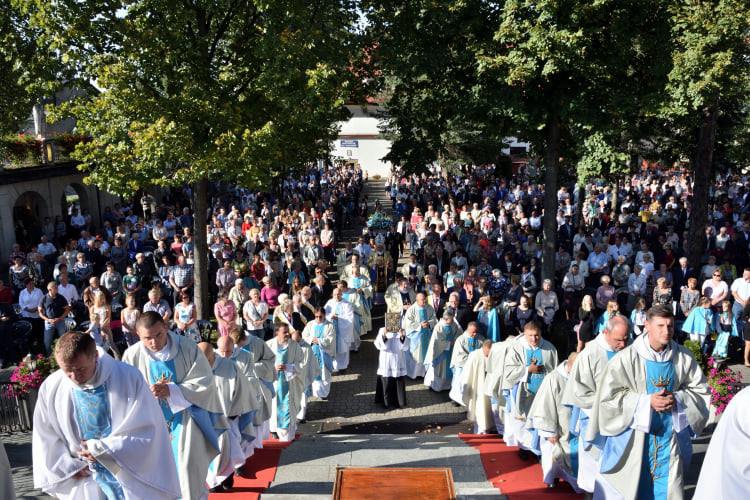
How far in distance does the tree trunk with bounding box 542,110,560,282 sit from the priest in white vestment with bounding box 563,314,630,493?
30.0ft

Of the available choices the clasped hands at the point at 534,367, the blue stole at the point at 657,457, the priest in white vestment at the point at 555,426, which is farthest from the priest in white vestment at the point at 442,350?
the blue stole at the point at 657,457

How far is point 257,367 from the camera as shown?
803 centimetres

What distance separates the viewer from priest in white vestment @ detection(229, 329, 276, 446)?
7.68 m

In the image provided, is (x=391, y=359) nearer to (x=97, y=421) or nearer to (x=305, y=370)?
(x=305, y=370)

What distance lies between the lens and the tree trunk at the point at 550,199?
15173 mm

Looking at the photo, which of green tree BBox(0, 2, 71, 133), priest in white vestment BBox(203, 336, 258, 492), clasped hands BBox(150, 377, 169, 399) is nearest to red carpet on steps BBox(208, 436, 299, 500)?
priest in white vestment BBox(203, 336, 258, 492)

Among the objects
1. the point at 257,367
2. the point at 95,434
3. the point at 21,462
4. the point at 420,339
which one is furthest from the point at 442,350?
the point at 95,434

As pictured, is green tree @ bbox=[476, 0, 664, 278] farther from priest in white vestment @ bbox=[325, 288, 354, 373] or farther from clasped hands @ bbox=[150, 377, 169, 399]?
clasped hands @ bbox=[150, 377, 169, 399]

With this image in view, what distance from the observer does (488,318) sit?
1199cm

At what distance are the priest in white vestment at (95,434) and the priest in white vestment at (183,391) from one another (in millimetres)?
803

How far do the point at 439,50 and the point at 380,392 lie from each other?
7.65 m

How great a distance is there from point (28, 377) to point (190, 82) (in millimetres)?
6155

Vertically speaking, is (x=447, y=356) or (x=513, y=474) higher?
(x=447, y=356)

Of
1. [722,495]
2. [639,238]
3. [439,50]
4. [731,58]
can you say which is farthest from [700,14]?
[722,495]
